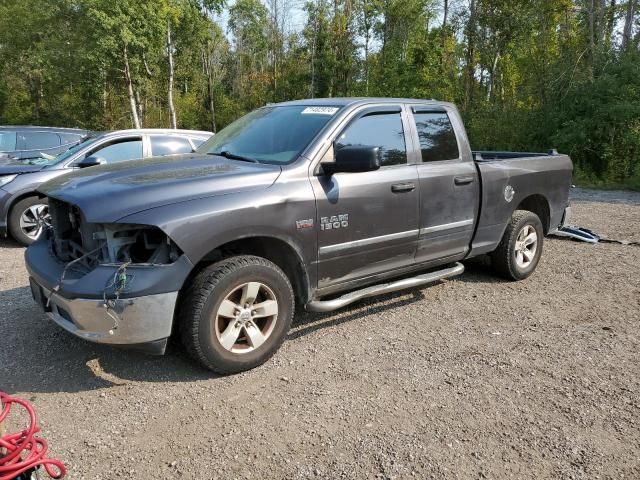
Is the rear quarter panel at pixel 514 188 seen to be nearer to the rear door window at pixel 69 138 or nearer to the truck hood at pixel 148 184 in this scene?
the truck hood at pixel 148 184

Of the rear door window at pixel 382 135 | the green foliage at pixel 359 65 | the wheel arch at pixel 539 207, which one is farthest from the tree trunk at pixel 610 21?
the rear door window at pixel 382 135

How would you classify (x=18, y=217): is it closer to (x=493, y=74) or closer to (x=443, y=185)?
(x=443, y=185)

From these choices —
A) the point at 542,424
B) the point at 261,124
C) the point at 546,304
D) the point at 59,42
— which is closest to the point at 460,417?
the point at 542,424

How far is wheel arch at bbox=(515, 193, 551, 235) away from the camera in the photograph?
5793mm

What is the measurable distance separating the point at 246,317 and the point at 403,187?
1721 mm

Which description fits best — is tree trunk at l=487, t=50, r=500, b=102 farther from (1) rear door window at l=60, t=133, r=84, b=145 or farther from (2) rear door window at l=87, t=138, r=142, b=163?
(2) rear door window at l=87, t=138, r=142, b=163

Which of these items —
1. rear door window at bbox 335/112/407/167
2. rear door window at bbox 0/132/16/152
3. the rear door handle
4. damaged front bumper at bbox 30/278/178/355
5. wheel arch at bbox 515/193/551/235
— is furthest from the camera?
rear door window at bbox 0/132/16/152

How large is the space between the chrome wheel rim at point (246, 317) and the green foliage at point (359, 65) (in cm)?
1447

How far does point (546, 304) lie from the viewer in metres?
4.94

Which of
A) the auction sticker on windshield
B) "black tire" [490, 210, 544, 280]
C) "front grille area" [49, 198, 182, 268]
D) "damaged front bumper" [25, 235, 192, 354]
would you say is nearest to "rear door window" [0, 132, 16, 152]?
"front grille area" [49, 198, 182, 268]

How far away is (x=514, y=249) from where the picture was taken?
547cm

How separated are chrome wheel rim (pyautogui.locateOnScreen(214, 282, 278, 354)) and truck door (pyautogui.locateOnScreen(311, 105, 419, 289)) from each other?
0.51 meters

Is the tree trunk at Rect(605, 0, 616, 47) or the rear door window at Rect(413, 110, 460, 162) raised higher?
the tree trunk at Rect(605, 0, 616, 47)

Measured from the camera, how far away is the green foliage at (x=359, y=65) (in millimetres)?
16484
